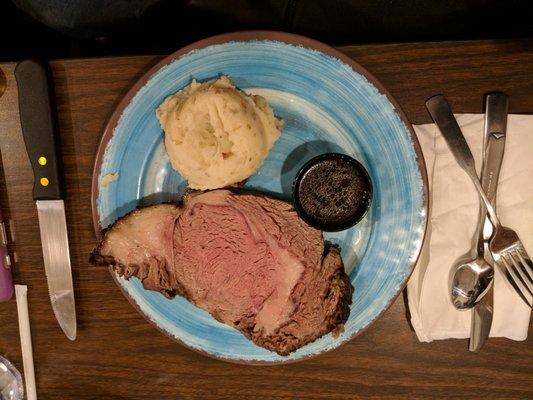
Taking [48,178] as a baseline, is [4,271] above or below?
below

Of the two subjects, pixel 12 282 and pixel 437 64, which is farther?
pixel 12 282

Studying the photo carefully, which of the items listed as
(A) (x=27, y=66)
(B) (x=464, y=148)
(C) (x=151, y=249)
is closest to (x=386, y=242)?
(B) (x=464, y=148)

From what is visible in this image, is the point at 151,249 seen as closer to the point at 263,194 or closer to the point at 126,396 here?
the point at 263,194

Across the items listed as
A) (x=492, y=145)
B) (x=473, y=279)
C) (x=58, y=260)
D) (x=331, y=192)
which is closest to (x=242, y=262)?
(x=331, y=192)

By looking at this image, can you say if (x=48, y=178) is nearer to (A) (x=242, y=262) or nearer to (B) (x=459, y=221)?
(A) (x=242, y=262)

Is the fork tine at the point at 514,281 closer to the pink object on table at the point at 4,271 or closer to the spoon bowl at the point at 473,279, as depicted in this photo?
the spoon bowl at the point at 473,279
